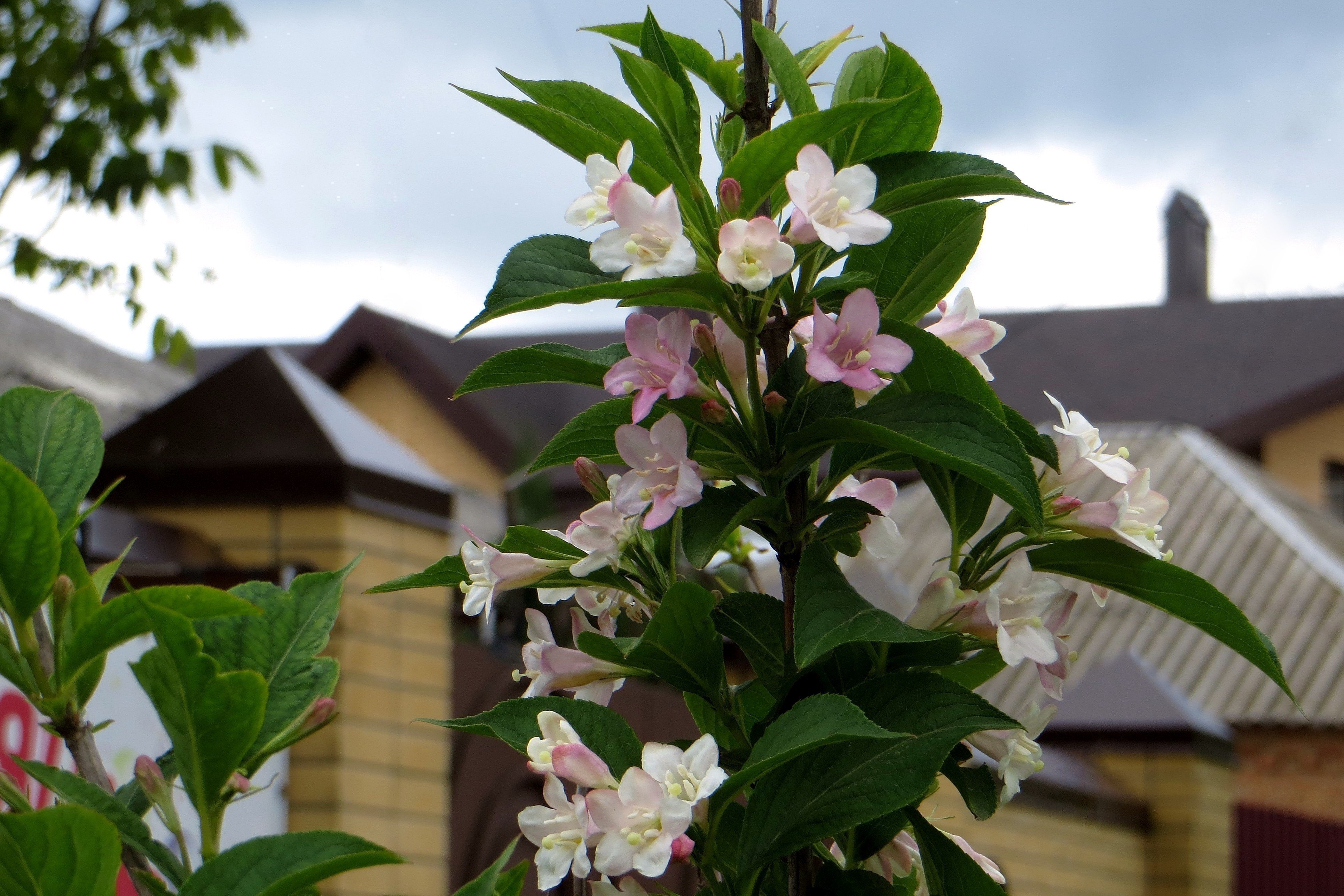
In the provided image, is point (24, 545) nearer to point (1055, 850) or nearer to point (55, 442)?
point (55, 442)

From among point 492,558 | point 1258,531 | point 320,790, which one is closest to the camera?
point 492,558

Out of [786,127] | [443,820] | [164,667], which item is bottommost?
[443,820]

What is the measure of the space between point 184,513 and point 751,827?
3.13 meters

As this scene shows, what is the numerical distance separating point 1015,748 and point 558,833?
1.15ft

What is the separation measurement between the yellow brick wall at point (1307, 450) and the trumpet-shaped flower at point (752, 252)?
18736mm

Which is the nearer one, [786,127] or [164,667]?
[164,667]

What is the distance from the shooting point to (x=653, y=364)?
0.96m

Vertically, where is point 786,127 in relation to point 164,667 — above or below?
above

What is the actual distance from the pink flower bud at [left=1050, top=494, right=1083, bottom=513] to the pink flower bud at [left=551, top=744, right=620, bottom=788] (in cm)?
38

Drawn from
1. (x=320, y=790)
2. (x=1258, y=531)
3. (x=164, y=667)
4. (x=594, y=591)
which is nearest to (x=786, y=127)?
(x=594, y=591)

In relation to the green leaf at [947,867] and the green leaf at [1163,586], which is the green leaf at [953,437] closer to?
the green leaf at [1163,586]

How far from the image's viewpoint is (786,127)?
0.92 m

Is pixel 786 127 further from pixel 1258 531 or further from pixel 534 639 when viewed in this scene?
pixel 1258 531

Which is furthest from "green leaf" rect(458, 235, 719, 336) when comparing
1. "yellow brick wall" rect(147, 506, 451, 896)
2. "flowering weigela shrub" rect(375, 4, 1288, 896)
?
"yellow brick wall" rect(147, 506, 451, 896)
